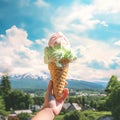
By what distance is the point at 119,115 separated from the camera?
45.5 meters

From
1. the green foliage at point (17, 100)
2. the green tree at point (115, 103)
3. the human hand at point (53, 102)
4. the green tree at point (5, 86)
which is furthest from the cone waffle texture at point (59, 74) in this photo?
the green tree at point (5, 86)

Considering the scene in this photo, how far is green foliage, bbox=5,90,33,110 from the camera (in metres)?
91.1

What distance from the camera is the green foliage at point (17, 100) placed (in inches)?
3588

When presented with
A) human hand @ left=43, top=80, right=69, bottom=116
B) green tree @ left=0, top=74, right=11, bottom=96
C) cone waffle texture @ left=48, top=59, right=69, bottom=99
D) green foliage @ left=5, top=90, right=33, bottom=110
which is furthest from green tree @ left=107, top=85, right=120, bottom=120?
green tree @ left=0, top=74, right=11, bottom=96

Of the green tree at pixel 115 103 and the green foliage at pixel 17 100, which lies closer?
the green tree at pixel 115 103

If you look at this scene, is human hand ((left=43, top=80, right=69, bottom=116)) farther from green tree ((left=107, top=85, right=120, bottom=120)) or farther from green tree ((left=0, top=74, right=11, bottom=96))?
green tree ((left=0, top=74, right=11, bottom=96))

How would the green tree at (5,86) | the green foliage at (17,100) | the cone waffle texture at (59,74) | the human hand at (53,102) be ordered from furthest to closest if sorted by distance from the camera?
the green tree at (5,86) → the green foliage at (17,100) → the cone waffle texture at (59,74) → the human hand at (53,102)

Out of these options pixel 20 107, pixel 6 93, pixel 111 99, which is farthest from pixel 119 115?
pixel 6 93

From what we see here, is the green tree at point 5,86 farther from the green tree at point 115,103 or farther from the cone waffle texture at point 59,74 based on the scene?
the cone waffle texture at point 59,74

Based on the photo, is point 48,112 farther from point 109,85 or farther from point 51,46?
point 109,85

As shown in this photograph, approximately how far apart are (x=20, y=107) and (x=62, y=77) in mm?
87453

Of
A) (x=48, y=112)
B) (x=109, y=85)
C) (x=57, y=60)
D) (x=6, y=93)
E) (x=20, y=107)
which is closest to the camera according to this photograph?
(x=48, y=112)

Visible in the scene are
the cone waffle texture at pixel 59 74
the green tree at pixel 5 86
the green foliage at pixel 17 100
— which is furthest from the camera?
the green tree at pixel 5 86

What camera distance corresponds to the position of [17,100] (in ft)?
→ 298
